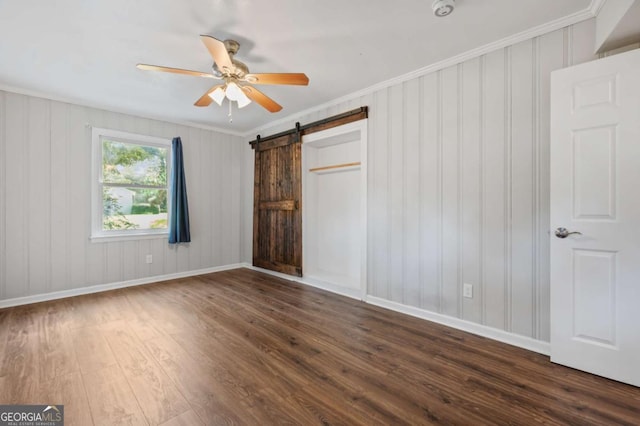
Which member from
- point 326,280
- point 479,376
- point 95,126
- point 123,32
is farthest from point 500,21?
point 95,126

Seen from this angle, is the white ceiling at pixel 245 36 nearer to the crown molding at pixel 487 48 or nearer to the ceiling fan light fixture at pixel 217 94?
the crown molding at pixel 487 48

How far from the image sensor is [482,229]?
8.34 feet

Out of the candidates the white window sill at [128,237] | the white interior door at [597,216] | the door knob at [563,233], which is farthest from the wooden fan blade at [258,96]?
the white window sill at [128,237]

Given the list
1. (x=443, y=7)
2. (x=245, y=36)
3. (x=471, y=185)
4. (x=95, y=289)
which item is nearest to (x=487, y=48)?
(x=443, y=7)

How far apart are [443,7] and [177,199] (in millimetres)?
4216

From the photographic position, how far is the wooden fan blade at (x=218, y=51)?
1870mm

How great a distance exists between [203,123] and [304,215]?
2.42m

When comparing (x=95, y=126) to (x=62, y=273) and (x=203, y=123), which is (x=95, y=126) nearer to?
(x=203, y=123)

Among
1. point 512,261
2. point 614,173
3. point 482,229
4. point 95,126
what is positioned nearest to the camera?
point 614,173

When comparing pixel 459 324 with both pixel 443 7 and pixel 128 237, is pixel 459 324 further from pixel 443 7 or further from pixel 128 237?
pixel 128 237

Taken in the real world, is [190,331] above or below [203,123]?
below

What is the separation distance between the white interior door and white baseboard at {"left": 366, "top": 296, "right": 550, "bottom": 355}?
18 centimetres

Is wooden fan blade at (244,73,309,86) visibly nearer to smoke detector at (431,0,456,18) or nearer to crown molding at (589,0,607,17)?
smoke detector at (431,0,456,18)

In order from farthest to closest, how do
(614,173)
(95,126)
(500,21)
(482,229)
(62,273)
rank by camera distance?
(95,126), (62,273), (482,229), (500,21), (614,173)
